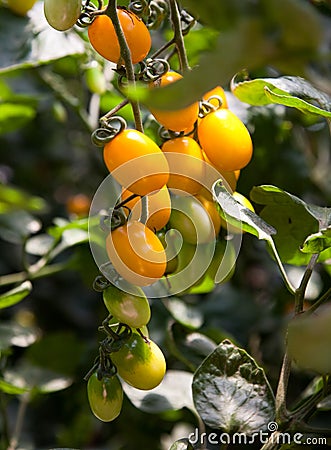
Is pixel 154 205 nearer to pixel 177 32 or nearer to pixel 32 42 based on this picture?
pixel 177 32

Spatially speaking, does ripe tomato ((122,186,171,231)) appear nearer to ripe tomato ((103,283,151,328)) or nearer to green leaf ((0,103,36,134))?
ripe tomato ((103,283,151,328))

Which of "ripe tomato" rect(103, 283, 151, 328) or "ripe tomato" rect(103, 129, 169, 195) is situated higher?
"ripe tomato" rect(103, 129, 169, 195)

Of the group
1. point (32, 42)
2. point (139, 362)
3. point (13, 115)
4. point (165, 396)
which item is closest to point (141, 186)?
point (139, 362)

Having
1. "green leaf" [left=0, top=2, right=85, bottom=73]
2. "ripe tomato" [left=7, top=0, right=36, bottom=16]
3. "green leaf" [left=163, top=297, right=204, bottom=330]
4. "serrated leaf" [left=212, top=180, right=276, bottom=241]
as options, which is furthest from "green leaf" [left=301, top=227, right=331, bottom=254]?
"ripe tomato" [left=7, top=0, right=36, bottom=16]

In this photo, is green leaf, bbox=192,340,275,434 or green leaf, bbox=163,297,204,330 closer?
green leaf, bbox=192,340,275,434

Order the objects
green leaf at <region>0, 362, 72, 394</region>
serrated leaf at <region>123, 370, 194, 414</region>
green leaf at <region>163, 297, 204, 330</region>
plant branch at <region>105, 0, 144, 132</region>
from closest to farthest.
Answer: plant branch at <region>105, 0, 144, 132</region>, serrated leaf at <region>123, 370, 194, 414</region>, green leaf at <region>163, 297, 204, 330</region>, green leaf at <region>0, 362, 72, 394</region>

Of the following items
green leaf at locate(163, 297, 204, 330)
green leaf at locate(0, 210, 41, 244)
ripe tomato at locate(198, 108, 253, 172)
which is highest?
ripe tomato at locate(198, 108, 253, 172)

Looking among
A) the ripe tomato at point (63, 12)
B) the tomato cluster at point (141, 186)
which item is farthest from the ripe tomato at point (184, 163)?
the ripe tomato at point (63, 12)

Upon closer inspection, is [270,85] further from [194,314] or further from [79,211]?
[79,211]
